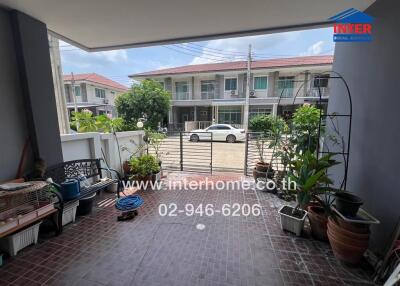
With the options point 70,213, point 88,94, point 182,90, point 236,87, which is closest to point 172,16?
point 70,213

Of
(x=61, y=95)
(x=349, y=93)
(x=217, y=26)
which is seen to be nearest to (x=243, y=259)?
(x=349, y=93)

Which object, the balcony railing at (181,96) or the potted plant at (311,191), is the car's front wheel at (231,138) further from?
the potted plant at (311,191)

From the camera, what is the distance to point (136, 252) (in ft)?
5.96

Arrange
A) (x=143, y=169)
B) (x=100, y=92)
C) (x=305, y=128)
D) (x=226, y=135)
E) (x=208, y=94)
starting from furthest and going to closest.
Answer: (x=100, y=92) < (x=208, y=94) < (x=226, y=135) < (x=143, y=169) < (x=305, y=128)

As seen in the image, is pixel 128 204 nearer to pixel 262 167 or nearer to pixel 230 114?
pixel 262 167

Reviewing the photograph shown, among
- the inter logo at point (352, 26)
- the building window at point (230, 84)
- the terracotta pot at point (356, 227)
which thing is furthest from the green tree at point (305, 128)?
the building window at point (230, 84)

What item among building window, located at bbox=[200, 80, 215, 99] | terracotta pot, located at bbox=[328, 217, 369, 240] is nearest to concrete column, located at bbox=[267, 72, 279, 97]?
building window, located at bbox=[200, 80, 215, 99]

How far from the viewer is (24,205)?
1.86 metres

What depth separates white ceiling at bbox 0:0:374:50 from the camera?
1.89 m

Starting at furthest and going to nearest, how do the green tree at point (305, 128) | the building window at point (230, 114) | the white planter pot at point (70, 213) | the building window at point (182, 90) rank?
the building window at point (182, 90) < the building window at point (230, 114) < the green tree at point (305, 128) < the white planter pot at point (70, 213)

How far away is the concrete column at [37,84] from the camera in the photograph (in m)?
2.01

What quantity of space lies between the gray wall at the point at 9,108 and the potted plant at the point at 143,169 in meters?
1.66

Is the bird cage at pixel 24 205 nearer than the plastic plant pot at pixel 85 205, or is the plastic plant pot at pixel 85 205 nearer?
the bird cage at pixel 24 205

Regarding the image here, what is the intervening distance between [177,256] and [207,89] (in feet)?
42.7
